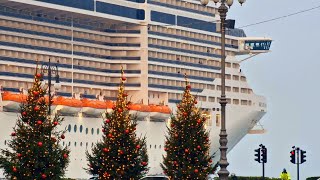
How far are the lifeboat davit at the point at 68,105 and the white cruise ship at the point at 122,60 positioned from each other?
89 mm

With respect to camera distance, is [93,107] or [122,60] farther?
[122,60]

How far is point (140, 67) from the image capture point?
11156cm

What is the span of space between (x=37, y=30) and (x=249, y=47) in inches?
1076

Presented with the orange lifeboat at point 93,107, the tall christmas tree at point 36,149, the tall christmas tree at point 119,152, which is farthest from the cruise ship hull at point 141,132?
the tall christmas tree at point 36,149

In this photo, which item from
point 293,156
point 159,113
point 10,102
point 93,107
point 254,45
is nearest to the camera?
point 293,156

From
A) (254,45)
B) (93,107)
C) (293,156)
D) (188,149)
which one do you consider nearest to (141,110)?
(93,107)

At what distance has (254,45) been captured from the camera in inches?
4877

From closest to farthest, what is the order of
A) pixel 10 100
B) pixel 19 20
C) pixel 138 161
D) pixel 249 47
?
pixel 138 161
pixel 10 100
pixel 19 20
pixel 249 47

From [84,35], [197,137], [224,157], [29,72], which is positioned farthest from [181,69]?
[224,157]

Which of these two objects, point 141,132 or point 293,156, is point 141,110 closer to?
point 141,132

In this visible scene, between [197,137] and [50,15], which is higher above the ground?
[50,15]

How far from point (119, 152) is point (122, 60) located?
165ft

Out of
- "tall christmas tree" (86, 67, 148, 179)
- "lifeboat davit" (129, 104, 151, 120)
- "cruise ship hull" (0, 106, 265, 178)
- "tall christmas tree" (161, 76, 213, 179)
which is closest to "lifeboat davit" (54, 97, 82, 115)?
"cruise ship hull" (0, 106, 265, 178)

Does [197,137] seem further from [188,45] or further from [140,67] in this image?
[188,45]
